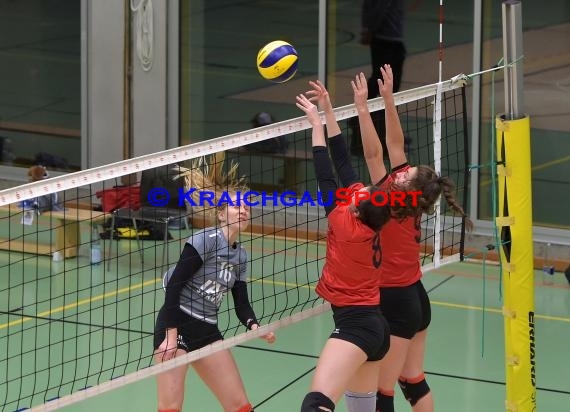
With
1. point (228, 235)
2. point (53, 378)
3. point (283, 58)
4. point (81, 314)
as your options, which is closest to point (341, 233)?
point (228, 235)

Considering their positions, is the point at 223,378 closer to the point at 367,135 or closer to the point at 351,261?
the point at 351,261

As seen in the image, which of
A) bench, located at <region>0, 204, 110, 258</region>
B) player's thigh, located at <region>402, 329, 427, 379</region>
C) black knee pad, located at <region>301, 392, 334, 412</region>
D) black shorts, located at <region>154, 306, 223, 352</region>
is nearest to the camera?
black knee pad, located at <region>301, 392, 334, 412</region>

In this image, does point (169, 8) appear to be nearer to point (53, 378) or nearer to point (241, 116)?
point (241, 116)

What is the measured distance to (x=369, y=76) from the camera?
12477mm

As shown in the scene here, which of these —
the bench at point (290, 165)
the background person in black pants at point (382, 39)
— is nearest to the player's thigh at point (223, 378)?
the background person in black pants at point (382, 39)

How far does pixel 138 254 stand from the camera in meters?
12.2

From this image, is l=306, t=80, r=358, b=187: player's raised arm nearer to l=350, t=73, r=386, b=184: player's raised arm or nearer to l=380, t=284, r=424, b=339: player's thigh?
l=350, t=73, r=386, b=184: player's raised arm

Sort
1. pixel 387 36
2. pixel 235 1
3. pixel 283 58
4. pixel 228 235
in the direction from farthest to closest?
pixel 235 1
pixel 387 36
pixel 283 58
pixel 228 235

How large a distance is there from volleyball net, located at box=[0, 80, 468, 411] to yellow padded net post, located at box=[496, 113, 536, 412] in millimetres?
703

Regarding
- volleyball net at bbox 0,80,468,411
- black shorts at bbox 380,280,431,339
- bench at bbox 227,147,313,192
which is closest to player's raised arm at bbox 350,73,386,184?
volleyball net at bbox 0,80,468,411

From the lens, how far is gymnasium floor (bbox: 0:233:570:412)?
7941 millimetres

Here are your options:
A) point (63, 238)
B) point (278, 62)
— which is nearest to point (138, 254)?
point (63, 238)

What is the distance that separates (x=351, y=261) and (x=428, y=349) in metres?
3.59

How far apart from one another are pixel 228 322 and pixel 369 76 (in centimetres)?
412
